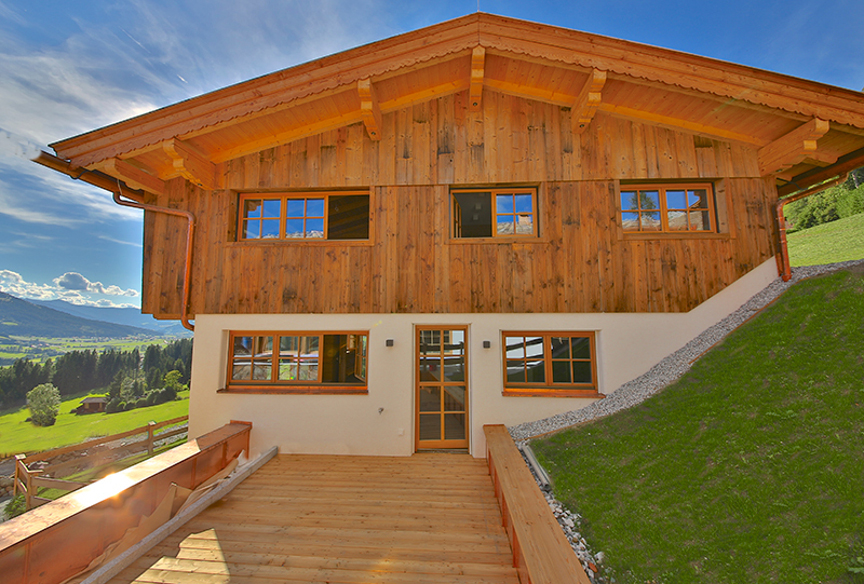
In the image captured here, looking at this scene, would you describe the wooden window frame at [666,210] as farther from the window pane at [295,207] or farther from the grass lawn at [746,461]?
the window pane at [295,207]

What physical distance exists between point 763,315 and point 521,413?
3920 mm

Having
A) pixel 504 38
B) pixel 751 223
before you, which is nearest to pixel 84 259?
pixel 504 38

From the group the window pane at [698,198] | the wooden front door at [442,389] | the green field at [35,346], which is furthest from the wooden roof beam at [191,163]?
the green field at [35,346]

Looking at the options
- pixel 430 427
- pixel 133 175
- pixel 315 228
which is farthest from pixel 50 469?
pixel 430 427

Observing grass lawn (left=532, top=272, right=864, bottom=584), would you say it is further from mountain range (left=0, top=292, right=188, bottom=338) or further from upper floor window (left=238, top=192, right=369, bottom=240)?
mountain range (left=0, top=292, right=188, bottom=338)

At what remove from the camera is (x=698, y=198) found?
591cm

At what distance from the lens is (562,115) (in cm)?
587

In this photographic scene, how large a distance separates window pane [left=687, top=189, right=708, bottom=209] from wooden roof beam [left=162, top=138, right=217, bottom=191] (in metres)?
8.50

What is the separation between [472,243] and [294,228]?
322cm

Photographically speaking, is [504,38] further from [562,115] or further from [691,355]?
[691,355]

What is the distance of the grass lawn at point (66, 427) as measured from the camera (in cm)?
1475

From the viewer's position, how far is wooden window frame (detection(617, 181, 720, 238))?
5703mm

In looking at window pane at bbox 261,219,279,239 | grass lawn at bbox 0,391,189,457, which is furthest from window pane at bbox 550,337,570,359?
grass lawn at bbox 0,391,189,457

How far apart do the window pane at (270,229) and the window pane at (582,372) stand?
18.8ft
